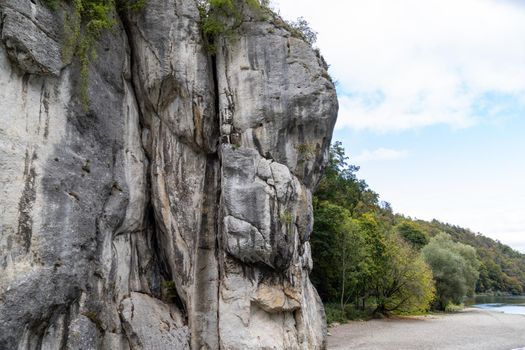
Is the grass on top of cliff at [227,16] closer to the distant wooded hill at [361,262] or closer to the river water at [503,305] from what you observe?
the distant wooded hill at [361,262]

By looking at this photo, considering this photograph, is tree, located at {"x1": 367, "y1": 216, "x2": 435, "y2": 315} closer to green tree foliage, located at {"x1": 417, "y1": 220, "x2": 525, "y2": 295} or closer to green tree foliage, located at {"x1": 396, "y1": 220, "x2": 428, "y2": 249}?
green tree foliage, located at {"x1": 396, "y1": 220, "x2": 428, "y2": 249}

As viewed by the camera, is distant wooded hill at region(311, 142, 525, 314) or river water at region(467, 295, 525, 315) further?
river water at region(467, 295, 525, 315)

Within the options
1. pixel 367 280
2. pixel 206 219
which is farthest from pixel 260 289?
pixel 367 280

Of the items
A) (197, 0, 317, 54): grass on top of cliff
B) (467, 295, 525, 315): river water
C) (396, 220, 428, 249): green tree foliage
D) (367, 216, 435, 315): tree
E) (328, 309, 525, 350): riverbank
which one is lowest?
(467, 295, 525, 315): river water

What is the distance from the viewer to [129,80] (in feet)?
42.5

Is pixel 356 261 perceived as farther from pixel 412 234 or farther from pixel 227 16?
pixel 412 234

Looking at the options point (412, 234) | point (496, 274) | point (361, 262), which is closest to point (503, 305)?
point (412, 234)

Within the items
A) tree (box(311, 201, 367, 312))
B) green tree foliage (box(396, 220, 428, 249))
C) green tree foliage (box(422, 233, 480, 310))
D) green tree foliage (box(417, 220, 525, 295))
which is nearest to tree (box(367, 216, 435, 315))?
tree (box(311, 201, 367, 312))

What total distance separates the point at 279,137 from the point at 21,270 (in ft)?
25.1

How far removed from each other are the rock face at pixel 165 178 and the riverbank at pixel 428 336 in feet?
20.9

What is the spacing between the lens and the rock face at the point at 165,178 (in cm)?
909

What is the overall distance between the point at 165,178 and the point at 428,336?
53.4 ft

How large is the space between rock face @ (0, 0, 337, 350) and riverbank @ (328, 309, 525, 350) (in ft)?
20.9

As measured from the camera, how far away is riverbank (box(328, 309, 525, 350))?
59.8 ft
